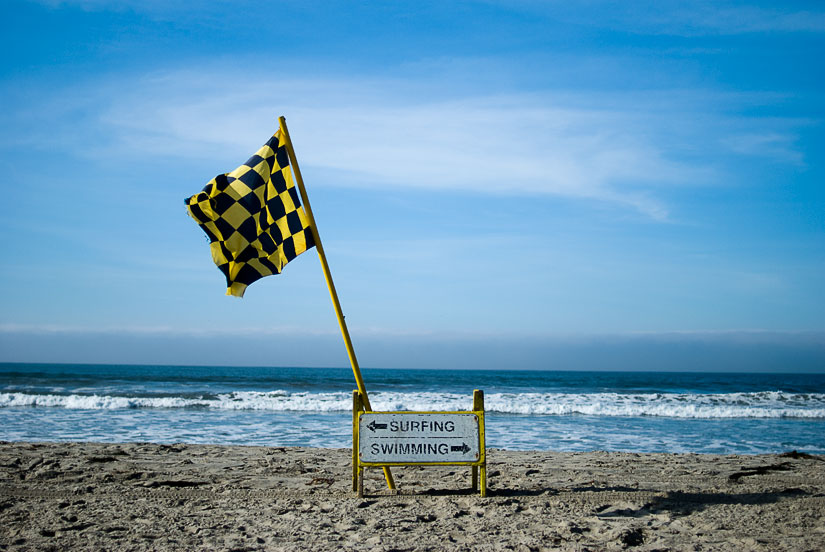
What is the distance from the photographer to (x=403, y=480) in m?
7.42

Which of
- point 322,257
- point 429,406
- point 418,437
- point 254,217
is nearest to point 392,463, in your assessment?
point 418,437

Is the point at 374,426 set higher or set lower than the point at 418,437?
higher

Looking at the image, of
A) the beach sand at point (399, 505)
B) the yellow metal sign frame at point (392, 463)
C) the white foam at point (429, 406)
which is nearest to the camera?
the beach sand at point (399, 505)

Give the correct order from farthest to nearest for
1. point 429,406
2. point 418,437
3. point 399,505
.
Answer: point 429,406 → point 418,437 → point 399,505

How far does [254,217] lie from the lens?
611 cm

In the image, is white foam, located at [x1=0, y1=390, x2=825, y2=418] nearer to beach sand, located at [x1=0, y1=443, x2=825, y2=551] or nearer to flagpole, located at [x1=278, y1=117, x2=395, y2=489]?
beach sand, located at [x1=0, y1=443, x2=825, y2=551]

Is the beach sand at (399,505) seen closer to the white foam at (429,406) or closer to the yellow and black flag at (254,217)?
the yellow and black flag at (254,217)

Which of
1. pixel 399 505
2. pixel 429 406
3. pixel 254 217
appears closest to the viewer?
pixel 399 505

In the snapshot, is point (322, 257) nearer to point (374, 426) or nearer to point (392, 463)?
point (374, 426)

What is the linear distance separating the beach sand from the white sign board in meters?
0.48

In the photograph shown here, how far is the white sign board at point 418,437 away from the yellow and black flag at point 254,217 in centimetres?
191

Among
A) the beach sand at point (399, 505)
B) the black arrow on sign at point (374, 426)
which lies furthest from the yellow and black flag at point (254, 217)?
the beach sand at point (399, 505)

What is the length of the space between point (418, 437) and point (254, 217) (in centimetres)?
285

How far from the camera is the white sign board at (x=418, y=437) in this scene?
5930 millimetres
